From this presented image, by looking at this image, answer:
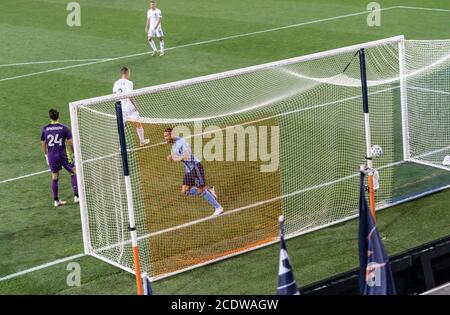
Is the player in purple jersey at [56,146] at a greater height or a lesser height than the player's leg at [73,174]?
greater

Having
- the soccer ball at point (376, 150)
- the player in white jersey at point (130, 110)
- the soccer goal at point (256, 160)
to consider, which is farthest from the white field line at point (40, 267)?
the soccer ball at point (376, 150)

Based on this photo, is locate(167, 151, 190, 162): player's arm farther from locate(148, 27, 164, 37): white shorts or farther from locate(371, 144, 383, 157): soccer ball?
locate(148, 27, 164, 37): white shorts

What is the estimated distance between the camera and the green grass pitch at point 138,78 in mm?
12789

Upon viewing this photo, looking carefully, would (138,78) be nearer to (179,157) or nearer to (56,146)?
(56,146)

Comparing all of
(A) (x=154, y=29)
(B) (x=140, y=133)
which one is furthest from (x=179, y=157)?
(A) (x=154, y=29)

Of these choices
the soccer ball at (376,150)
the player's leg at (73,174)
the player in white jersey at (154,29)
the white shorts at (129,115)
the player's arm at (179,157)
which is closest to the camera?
the white shorts at (129,115)

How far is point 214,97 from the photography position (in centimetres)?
1634

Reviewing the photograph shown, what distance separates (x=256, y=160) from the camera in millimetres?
14664

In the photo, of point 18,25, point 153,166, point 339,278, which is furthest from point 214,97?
point 18,25

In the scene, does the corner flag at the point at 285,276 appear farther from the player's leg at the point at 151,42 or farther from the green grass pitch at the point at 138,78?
the player's leg at the point at 151,42

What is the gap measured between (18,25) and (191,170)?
1962 centimetres

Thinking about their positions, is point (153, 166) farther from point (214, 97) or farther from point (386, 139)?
point (386, 139)

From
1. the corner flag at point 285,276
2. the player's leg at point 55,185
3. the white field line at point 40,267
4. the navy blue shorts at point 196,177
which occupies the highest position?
the corner flag at point 285,276

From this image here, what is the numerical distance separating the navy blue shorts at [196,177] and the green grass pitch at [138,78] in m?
1.42
